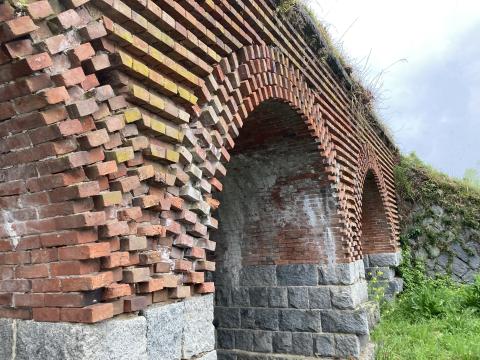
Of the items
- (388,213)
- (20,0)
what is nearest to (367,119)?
(388,213)

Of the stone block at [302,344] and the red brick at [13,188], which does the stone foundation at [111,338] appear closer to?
the red brick at [13,188]

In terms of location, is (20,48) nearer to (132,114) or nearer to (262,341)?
(132,114)

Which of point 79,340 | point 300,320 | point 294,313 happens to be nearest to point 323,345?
point 300,320

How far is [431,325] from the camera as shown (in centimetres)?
825

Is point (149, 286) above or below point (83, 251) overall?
below

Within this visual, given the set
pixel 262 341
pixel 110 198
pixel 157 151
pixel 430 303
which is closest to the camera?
pixel 110 198

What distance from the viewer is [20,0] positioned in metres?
1.99

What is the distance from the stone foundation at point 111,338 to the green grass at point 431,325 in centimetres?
474

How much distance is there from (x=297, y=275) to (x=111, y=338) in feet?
14.2

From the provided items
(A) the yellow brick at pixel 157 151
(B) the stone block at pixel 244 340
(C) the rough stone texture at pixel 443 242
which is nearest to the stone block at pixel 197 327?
(A) the yellow brick at pixel 157 151

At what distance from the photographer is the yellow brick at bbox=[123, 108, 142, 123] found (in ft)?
7.87

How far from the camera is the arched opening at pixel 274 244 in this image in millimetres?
5859

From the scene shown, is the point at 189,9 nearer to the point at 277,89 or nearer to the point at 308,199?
the point at 277,89

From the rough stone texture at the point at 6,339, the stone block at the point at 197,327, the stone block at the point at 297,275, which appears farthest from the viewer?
the stone block at the point at 297,275
